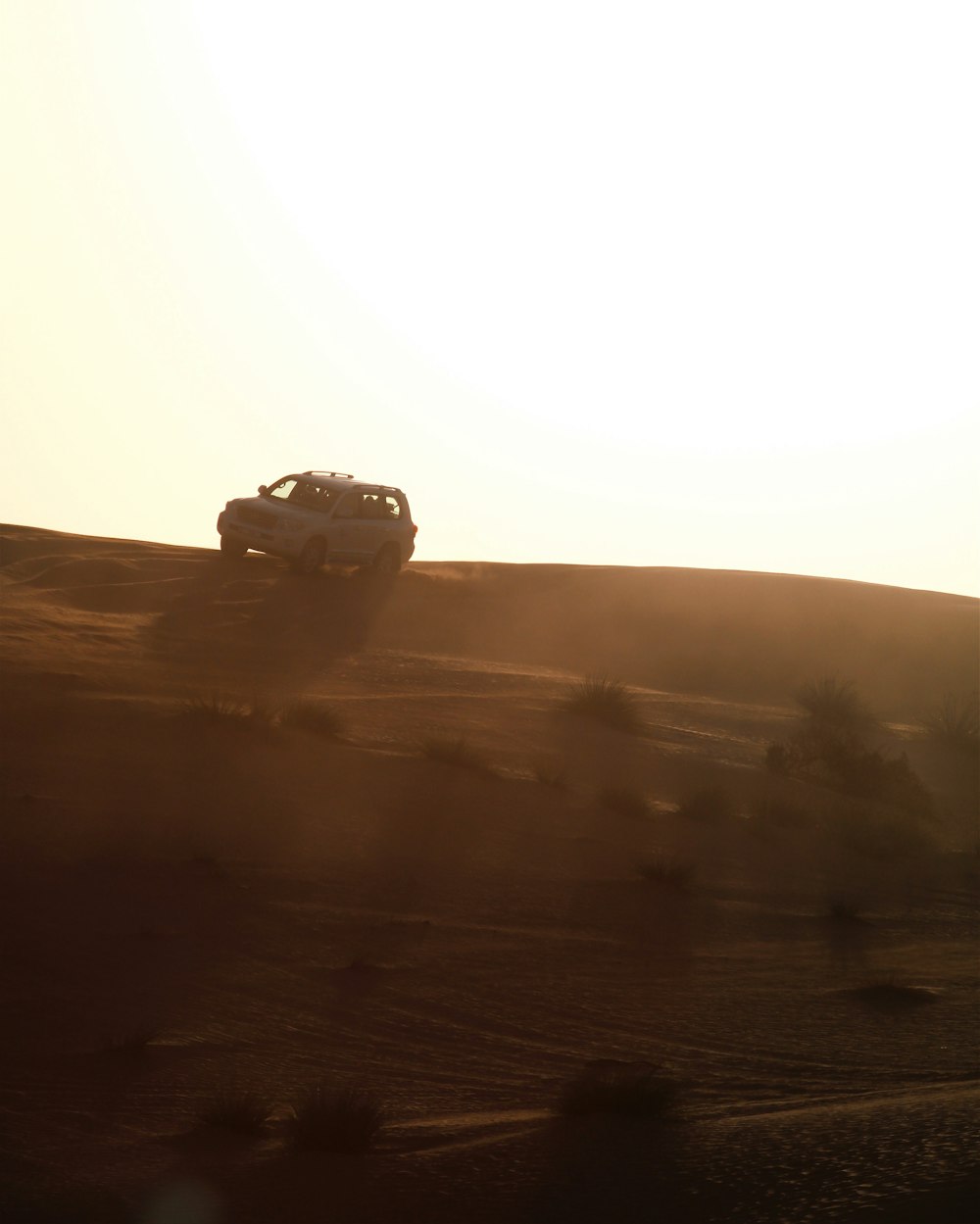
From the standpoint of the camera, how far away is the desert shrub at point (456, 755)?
48.4ft

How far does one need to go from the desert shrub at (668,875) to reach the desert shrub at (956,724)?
11.9 metres

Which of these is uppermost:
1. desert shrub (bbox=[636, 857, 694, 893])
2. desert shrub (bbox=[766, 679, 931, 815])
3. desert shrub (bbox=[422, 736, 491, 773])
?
desert shrub (bbox=[766, 679, 931, 815])

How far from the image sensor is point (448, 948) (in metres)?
9.48

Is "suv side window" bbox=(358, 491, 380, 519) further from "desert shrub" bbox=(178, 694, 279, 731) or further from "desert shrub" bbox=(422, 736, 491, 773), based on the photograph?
"desert shrub" bbox=(422, 736, 491, 773)

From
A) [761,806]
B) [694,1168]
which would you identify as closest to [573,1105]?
[694,1168]

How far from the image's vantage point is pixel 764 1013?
8805 mm

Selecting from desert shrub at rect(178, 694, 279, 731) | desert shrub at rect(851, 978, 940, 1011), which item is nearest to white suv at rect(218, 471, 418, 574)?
desert shrub at rect(178, 694, 279, 731)

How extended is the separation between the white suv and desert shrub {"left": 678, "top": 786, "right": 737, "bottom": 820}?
14706mm

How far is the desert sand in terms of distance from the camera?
5.52 meters

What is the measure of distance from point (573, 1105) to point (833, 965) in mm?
4468

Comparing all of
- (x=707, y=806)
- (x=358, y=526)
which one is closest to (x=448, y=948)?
(x=707, y=806)

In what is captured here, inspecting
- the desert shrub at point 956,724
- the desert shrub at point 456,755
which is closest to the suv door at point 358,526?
the desert shrub at point 956,724

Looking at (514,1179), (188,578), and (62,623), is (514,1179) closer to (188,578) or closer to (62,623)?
(62,623)

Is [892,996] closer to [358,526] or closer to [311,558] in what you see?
[311,558]
